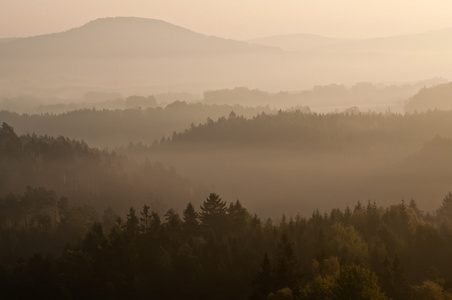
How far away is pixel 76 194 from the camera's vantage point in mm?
190625

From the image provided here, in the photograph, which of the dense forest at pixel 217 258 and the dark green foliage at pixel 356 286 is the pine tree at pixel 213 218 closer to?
the dense forest at pixel 217 258

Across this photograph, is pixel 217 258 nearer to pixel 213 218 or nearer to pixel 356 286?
pixel 213 218

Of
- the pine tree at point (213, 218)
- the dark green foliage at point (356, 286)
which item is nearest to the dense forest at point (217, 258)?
the pine tree at point (213, 218)

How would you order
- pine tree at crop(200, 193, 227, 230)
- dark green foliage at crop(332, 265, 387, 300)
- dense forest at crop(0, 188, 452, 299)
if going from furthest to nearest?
pine tree at crop(200, 193, 227, 230)
dense forest at crop(0, 188, 452, 299)
dark green foliage at crop(332, 265, 387, 300)

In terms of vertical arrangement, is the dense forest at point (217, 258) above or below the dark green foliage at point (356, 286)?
below

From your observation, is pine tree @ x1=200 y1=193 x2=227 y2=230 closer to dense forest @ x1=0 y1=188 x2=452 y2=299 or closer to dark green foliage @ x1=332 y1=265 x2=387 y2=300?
dense forest @ x1=0 y1=188 x2=452 y2=299

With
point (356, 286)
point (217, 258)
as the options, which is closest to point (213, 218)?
point (217, 258)

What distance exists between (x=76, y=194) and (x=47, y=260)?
99.3 metres

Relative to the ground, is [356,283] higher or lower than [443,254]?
higher

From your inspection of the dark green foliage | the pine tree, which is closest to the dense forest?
the pine tree

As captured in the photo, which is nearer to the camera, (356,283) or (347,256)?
(356,283)

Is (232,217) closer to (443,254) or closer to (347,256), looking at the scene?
(347,256)

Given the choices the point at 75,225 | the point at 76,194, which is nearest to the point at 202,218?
the point at 75,225

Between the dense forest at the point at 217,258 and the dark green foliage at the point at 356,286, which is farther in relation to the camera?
the dense forest at the point at 217,258
